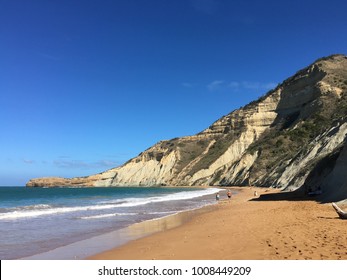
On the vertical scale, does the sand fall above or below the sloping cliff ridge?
below

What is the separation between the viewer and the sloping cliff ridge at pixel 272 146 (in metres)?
34.7

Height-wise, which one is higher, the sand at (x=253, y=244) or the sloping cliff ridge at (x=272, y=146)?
the sloping cliff ridge at (x=272, y=146)

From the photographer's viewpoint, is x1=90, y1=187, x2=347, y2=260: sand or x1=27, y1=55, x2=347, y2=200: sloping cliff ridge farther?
x1=27, y1=55, x2=347, y2=200: sloping cliff ridge


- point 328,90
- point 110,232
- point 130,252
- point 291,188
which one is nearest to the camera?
point 130,252

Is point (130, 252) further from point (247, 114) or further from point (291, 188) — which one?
point (247, 114)

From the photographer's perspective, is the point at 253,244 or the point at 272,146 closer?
the point at 253,244

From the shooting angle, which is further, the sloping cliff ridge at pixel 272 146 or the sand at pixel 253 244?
the sloping cliff ridge at pixel 272 146

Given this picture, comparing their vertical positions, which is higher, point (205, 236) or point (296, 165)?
point (296, 165)

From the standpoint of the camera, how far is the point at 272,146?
70312mm

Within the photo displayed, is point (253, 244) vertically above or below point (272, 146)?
below

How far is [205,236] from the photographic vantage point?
11344mm

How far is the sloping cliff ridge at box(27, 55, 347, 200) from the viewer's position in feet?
114
